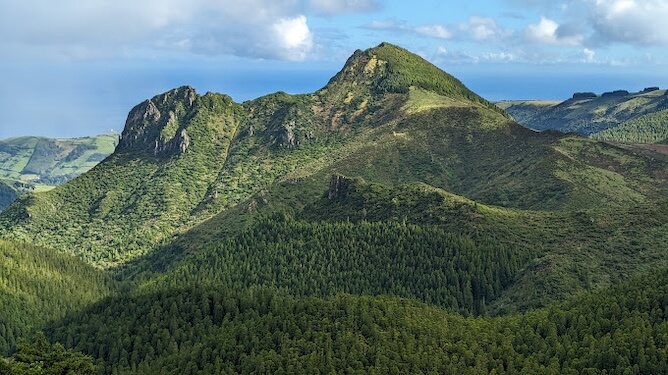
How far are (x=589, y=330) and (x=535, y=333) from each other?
12.8m

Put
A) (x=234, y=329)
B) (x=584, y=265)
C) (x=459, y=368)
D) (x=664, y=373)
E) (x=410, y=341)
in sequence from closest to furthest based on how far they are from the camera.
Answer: (x=664, y=373)
(x=459, y=368)
(x=410, y=341)
(x=234, y=329)
(x=584, y=265)

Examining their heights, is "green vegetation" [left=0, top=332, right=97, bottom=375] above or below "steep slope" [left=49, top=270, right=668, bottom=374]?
above

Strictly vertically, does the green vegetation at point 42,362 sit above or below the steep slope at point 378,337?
above

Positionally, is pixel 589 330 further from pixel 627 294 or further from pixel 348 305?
pixel 348 305

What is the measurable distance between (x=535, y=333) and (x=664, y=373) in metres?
32.8

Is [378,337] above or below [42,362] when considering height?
below

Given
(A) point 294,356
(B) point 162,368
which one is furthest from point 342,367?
(B) point 162,368

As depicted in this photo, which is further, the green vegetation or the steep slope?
the steep slope

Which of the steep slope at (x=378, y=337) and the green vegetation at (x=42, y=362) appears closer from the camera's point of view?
the green vegetation at (x=42, y=362)

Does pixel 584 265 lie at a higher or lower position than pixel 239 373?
higher

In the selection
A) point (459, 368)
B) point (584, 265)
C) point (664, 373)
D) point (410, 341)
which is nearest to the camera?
point (664, 373)

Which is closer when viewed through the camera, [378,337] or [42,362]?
[42,362]

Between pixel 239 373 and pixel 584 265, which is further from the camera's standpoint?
pixel 584 265

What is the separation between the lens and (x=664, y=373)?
12775 centimetres
